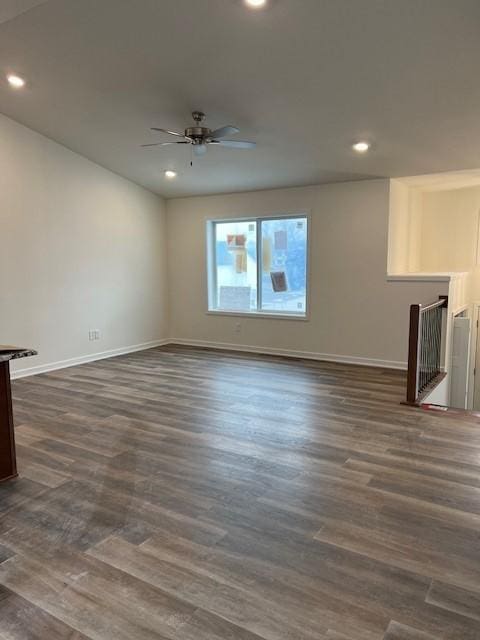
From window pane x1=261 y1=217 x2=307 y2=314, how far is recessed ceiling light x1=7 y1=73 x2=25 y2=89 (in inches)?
140

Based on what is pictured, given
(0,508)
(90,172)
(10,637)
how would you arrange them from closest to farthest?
(10,637) → (0,508) → (90,172)

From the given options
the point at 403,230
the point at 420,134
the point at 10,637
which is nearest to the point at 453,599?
the point at 10,637

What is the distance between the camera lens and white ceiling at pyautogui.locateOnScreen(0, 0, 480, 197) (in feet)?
9.99

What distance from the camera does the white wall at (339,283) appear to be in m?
5.73

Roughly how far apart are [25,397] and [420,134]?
4.78 metres

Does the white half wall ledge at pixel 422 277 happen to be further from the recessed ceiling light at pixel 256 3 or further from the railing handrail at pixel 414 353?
the recessed ceiling light at pixel 256 3

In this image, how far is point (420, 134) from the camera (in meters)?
4.43

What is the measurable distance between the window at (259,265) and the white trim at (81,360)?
1196 mm

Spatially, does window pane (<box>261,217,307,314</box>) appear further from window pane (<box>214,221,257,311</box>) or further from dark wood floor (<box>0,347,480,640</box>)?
dark wood floor (<box>0,347,480,640</box>)

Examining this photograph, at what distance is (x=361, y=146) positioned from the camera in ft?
15.8

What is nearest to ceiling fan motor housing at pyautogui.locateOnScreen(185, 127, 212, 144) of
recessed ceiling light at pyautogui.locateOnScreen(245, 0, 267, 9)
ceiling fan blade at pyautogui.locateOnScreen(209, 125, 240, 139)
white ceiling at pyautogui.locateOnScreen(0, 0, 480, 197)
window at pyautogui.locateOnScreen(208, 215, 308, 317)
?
ceiling fan blade at pyautogui.locateOnScreen(209, 125, 240, 139)

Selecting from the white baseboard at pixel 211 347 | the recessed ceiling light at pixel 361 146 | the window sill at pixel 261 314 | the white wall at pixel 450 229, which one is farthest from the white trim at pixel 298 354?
the recessed ceiling light at pixel 361 146

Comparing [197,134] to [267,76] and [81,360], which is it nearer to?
[267,76]

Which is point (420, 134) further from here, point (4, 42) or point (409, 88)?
point (4, 42)
